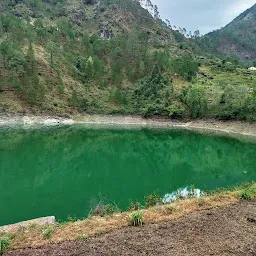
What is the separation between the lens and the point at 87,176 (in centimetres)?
3334

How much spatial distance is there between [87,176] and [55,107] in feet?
149

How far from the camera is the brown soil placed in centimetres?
970

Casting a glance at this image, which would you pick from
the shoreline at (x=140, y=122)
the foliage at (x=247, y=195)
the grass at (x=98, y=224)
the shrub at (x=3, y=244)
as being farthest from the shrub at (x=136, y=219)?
the shoreline at (x=140, y=122)

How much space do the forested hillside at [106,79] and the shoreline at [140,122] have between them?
185 cm

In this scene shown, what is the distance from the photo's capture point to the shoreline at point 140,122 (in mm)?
66250

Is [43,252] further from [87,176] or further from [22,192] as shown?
[87,176]

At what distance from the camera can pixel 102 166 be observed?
38.7m

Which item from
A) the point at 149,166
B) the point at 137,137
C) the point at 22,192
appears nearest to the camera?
the point at 22,192

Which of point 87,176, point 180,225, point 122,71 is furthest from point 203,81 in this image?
point 180,225

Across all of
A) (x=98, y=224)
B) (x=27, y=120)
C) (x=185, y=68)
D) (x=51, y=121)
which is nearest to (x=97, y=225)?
(x=98, y=224)

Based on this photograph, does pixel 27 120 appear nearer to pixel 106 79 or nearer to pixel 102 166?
pixel 106 79

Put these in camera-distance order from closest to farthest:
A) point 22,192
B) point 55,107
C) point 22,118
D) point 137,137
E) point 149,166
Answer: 1. point 22,192
2. point 149,166
3. point 137,137
4. point 22,118
5. point 55,107

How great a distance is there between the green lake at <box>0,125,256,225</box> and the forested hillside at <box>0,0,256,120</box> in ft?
34.5

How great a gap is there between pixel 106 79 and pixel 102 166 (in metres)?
55.5
